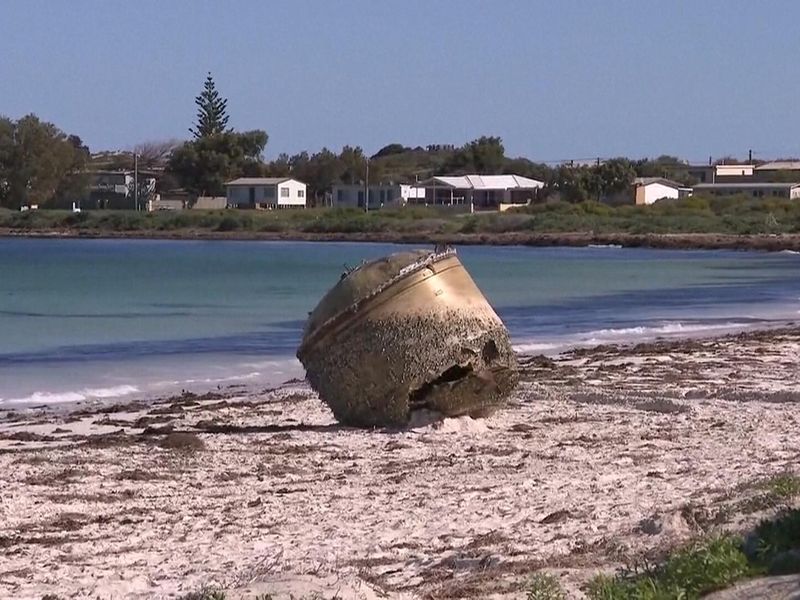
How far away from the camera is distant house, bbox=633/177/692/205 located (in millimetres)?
121500

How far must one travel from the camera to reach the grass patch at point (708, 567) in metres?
6.29

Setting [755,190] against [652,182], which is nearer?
[755,190]

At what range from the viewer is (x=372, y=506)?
954cm

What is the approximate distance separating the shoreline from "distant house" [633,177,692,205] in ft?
84.1

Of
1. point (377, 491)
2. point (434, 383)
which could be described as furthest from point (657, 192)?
point (377, 491)

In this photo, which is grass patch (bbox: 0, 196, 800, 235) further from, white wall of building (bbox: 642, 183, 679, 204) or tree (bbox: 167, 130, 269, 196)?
tree (bbox: 167, 130, 269, 196)

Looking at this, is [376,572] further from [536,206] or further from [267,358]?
[536,206]

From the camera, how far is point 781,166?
5856 inches

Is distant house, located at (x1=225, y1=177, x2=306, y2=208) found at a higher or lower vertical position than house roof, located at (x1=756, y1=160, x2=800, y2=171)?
lower

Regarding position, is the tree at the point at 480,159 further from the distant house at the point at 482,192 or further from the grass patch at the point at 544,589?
the grass patch at the point at 544,589

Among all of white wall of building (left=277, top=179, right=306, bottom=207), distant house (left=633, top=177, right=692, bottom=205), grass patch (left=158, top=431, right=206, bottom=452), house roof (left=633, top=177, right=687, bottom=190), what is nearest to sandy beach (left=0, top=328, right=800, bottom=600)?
grass patch (left=158, top=431, right=206, bottom=452)

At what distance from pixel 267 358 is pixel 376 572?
15.6 m

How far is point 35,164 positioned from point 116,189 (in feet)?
36.8

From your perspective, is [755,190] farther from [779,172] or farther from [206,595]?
[206,595]
